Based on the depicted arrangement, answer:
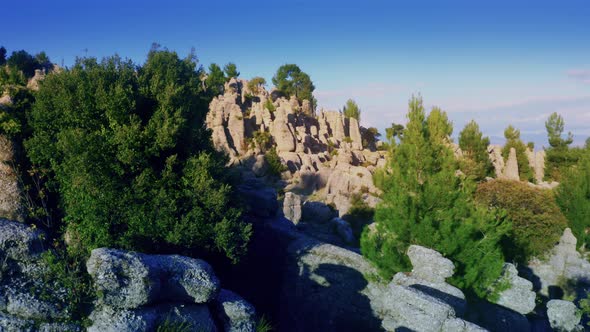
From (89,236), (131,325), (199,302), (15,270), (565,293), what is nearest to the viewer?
(131,325)

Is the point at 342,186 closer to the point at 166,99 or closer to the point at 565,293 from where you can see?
the point at 565,293

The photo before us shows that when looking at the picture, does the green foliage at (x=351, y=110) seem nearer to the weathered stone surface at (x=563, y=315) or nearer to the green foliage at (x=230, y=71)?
the green foliage at (x=230, y=71)

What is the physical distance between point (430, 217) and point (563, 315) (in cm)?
698

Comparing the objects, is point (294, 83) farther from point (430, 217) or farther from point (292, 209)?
point (430, 217)

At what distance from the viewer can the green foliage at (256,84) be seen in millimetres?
86688

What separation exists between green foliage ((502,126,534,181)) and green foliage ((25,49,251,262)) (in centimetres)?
6168

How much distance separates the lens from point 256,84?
89125 mm

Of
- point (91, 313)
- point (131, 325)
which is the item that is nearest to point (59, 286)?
point (91, 313)

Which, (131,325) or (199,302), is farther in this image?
(199,302)

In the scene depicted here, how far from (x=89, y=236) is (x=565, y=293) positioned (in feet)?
95.7

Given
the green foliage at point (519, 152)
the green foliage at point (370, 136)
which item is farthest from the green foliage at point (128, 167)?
the green foliage at point (370, 136)

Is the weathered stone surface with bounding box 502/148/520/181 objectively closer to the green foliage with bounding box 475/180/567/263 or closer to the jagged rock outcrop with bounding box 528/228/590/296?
the green foliage with bounding box 475/180/567/263

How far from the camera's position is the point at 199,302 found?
14.4 m

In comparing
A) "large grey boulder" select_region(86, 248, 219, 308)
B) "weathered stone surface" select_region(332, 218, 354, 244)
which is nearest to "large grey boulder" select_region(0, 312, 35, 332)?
"large grey boulder" select_region(86, 248, 219, 308)
